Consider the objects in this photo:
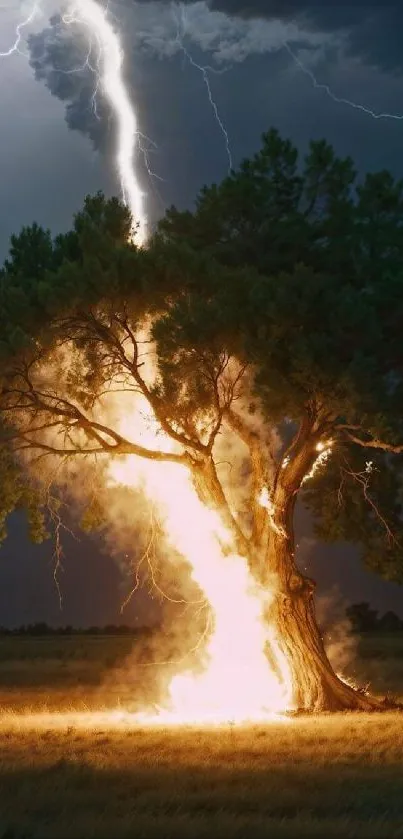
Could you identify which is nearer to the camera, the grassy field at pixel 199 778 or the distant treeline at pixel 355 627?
the grassy field at pixel 199 778

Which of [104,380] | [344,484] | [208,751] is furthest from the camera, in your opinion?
[344,484]

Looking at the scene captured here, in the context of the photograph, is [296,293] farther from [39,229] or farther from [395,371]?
[39,229]

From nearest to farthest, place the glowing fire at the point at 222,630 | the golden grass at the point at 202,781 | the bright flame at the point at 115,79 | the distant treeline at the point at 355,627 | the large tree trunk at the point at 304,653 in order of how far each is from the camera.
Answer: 1. the golden grass at the point at 202,781
2. the large tree trunk at the point at 304,653
3. the glowing fire at the point at 222,630
4. the bright flame at the point at 115,79
5. the distant treeline at the point at 355,627

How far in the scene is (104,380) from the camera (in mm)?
22438

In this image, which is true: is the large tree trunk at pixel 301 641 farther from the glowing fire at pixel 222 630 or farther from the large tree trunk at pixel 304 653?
the glowing fire at pixel 222 630

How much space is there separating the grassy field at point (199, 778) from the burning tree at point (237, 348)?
4.57 m

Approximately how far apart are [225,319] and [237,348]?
0.72m

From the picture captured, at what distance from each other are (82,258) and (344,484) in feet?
27.4

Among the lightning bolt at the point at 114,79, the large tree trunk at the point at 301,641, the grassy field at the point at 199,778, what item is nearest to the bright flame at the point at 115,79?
the lightning bolt at the point at 114,79

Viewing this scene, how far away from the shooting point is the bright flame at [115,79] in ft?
84.3

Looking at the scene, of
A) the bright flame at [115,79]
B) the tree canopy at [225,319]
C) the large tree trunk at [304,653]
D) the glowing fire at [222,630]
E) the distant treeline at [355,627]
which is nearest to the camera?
the tree canopy at [225,319]

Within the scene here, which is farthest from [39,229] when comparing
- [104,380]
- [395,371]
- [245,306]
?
[395,371]

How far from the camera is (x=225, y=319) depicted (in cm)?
2083

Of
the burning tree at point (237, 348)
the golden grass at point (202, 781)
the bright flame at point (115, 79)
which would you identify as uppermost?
the bright flame at point (115, 79)
